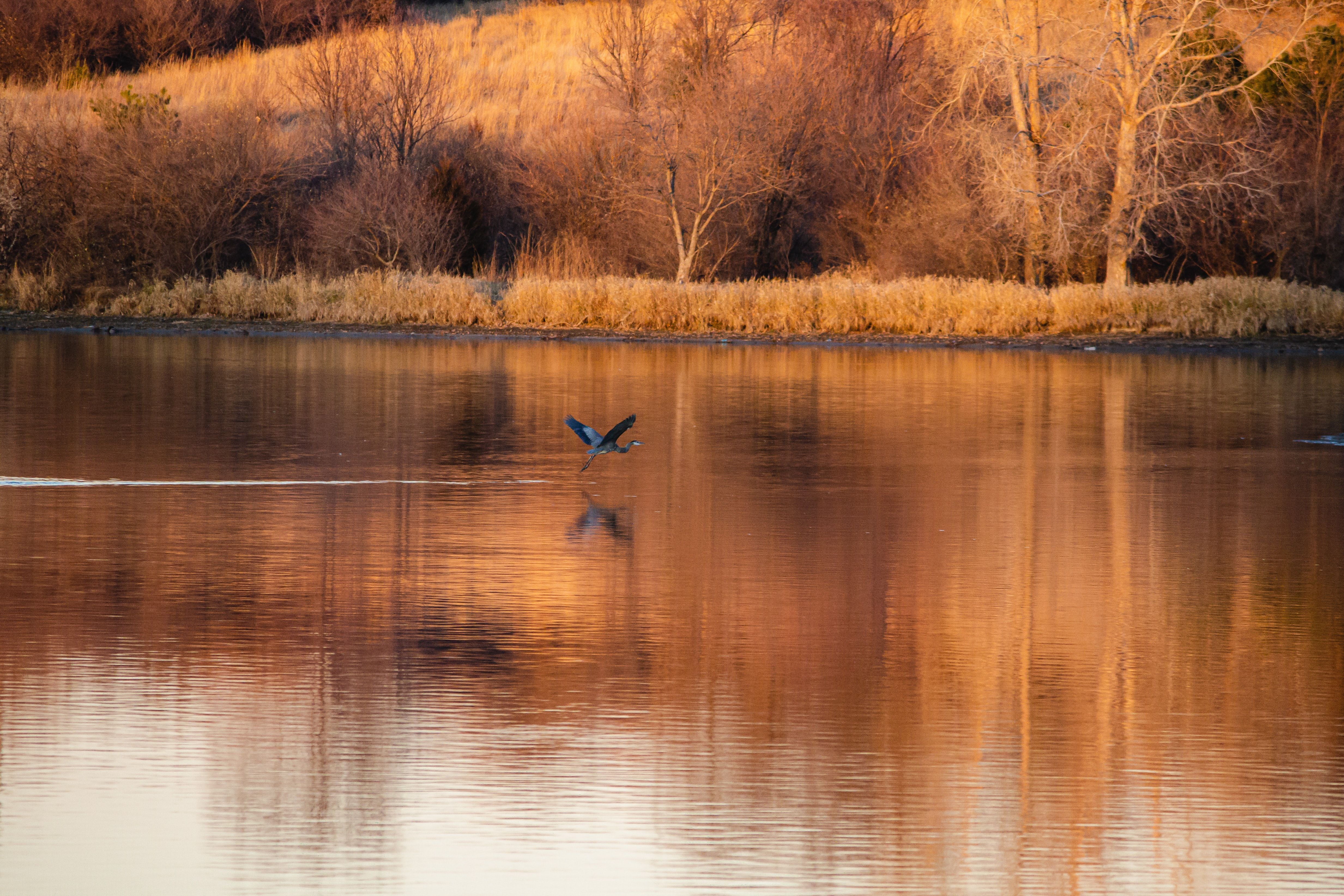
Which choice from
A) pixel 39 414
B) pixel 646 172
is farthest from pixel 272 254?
pixel 39 414

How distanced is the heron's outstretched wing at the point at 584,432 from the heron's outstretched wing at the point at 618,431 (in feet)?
0.26

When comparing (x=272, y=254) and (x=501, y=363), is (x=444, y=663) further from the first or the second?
(x=272, y=254)

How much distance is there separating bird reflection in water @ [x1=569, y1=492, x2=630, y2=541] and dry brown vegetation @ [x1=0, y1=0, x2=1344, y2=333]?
23.2 m

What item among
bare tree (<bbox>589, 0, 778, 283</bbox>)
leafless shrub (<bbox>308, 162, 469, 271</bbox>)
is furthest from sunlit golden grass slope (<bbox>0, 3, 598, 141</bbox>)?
leafless shrub (<bbox>308, 162, 469, 271</bbox>)

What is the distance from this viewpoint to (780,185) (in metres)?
44.7

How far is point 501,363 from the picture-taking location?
29531 mm

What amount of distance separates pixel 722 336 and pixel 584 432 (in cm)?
2212

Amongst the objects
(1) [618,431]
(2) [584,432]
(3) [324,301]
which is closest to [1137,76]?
(3) [324,301]

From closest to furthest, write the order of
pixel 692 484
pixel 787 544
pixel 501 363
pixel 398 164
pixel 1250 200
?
1. pixel 787 544
2. pixel 692 484
3. pixel 501 363
4. pixel 1250 200
5. pixel 398 164

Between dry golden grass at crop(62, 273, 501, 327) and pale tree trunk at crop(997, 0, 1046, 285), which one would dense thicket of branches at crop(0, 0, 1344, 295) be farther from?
dry golden grass at crop(62, 273, 501, 327)

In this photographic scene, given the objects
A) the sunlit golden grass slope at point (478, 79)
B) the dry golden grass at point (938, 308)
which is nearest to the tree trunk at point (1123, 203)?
the dry golden grass at point (938, 308)

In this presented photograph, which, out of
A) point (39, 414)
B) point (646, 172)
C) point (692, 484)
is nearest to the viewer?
point (692, 484)

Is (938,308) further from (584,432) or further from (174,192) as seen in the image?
(584,432)

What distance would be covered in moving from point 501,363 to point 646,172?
58.0ft
